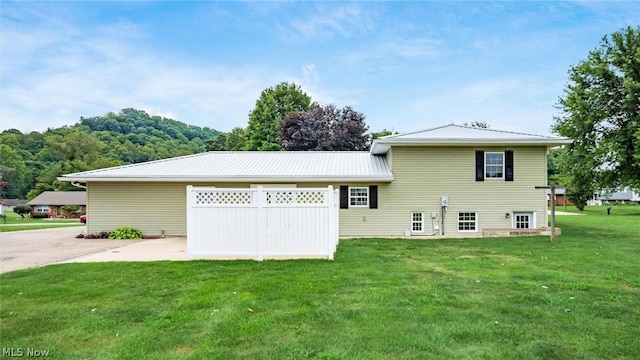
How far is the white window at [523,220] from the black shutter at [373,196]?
509 cm

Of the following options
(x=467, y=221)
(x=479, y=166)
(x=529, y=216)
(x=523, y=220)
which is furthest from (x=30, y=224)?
(x=529, y=216)

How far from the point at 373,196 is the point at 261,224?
22.3ft

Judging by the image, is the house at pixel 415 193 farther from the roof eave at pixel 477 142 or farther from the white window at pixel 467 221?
the roof eave at pixel 477 142

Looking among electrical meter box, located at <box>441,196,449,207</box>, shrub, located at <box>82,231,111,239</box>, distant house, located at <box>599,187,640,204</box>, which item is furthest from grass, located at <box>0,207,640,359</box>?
distant house, located at <box>599,187,640,204</box>

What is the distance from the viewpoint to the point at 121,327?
13.7 feet

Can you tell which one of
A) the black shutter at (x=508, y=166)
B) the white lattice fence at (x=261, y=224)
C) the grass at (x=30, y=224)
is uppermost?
the black shutter at (x=508, y=166)

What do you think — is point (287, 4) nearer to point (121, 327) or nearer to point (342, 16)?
point (342, 16)

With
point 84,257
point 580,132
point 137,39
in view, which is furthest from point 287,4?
point 580,132

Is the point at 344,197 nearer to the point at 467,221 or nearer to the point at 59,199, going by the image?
the point at 467,221

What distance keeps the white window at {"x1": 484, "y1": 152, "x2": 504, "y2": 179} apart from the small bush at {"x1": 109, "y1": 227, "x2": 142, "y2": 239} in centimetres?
1277

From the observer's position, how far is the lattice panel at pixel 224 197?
847cm

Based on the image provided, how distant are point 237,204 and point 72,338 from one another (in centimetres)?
473

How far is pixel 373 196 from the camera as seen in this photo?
14.4m

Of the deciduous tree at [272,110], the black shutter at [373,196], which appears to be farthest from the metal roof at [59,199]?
the black shutter at [373,196]
